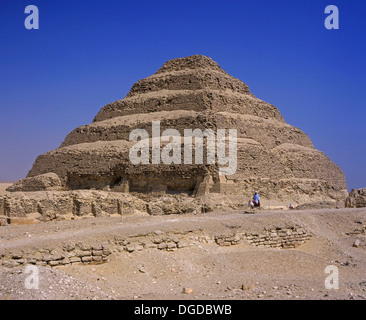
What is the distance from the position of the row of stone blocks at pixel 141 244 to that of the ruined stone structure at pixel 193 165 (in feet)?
29.5

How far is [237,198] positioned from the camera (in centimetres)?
2370

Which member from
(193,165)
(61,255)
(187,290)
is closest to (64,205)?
(193,165)

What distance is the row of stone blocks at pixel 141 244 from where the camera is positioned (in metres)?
9.17

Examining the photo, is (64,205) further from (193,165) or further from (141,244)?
(141,244)

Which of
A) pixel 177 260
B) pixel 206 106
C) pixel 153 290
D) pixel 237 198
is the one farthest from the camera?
pixel 206 106

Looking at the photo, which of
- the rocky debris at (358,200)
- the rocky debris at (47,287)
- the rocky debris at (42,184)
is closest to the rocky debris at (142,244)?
the rocky debris at (47,287)

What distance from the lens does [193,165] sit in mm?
24469

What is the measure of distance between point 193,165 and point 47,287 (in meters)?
17.0

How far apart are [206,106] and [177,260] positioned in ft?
62.9

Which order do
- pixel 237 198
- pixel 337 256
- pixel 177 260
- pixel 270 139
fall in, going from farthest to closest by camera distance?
pixel 270 139, pixel 237 198, pixel 337 256, pixel 177 260

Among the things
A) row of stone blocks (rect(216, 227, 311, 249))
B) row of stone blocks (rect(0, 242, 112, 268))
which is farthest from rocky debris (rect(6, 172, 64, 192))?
row of stone blocks (rect(0, 242, 112, 268))

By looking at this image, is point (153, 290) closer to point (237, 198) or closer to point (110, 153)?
point (237, 198)

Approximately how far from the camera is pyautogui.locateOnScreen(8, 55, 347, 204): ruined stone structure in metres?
25.4
